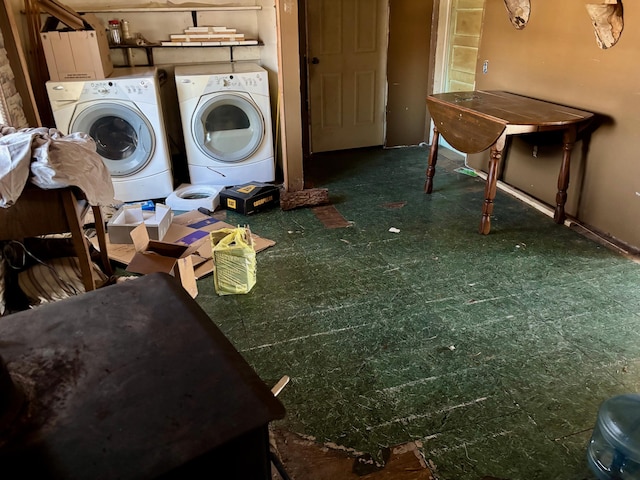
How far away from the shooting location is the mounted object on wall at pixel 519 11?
3.40m

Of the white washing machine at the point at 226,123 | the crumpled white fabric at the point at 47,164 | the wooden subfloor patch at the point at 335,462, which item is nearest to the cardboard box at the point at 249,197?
the white washing machine at the point at 226,123

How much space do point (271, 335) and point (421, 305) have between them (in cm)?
76

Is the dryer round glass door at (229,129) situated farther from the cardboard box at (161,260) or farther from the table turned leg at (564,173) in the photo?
the table turned leg at (564,173)

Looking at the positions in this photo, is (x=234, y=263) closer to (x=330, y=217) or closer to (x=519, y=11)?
(x=330, y=217)

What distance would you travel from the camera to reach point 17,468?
2.35 ft

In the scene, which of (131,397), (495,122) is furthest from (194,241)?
(131,397)

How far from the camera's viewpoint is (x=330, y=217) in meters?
3.48

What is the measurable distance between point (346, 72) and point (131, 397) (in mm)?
4378

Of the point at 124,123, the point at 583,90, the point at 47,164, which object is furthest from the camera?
the point at 124,123

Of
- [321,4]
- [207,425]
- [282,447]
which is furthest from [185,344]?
[321,4]

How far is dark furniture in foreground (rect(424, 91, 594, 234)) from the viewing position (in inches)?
113

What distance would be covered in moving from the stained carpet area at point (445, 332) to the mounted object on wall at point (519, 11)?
4.47 feet

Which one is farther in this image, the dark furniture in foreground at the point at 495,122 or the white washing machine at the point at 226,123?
the white washing machine at the point at 226,123

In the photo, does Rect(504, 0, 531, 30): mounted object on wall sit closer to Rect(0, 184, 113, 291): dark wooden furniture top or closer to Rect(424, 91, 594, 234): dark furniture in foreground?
Rect(424, 91, 594, 234): dark furniture in foreground
